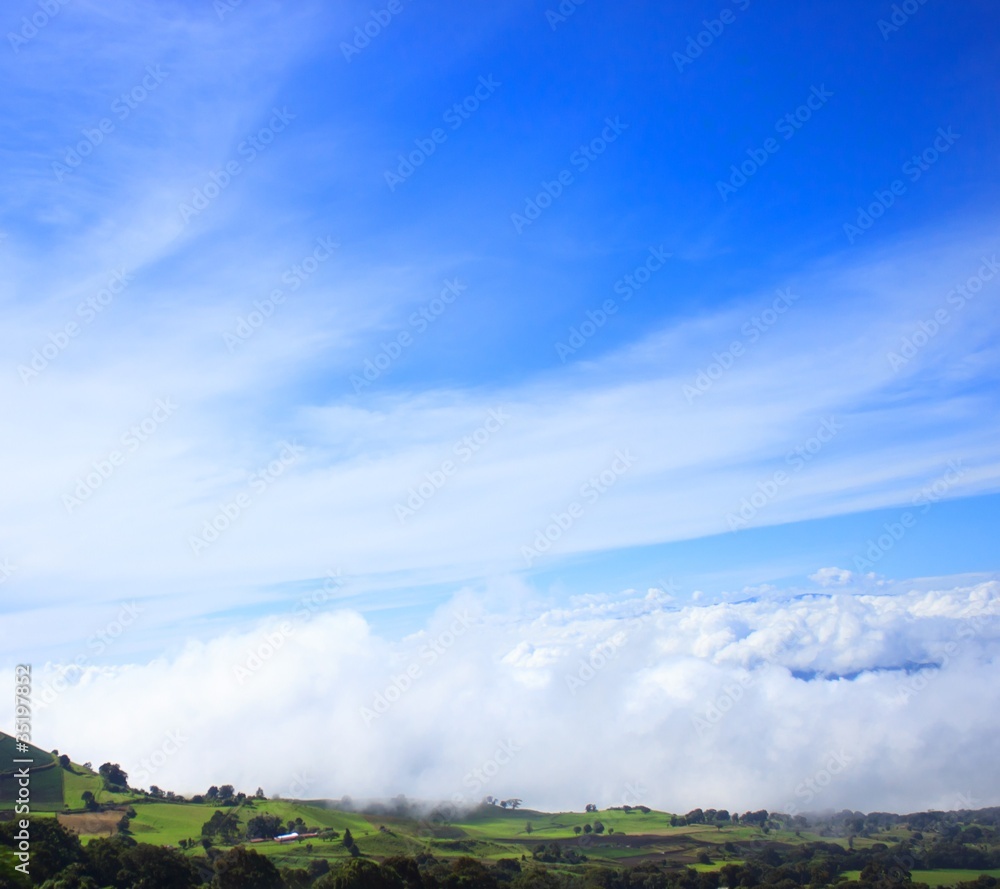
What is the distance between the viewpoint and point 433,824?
563 feet

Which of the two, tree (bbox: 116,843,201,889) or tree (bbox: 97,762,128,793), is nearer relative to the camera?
tree (bbox: 116,843,201,889)

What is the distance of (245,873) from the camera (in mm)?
67750

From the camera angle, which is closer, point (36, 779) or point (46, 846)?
point (46, 846)

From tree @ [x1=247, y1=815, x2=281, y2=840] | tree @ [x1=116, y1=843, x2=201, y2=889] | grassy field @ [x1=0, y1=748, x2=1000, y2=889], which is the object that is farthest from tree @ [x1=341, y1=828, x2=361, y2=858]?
tree @ [x1=116, y1=843, x2=201, y2=889]

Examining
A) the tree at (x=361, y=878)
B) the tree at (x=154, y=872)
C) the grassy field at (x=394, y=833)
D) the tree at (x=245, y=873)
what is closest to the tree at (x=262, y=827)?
the grassy field at (x=394, y=833)

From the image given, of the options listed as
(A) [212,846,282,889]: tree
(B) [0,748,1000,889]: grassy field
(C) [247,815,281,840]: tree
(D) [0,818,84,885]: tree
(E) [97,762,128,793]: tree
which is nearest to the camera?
(D) [0,818,84,885]: tree

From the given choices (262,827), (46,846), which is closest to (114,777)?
(262,827)

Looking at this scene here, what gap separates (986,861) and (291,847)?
146614 millimetres

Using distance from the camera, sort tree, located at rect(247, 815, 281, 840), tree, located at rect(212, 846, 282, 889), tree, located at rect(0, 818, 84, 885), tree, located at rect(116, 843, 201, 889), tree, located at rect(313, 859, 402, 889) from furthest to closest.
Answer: tree, located at rect(247, 815, 281, 840) < tree, located at rect(212, 846, 282, 889) < tree, located at rect(116, 843, 201, 889) < tree, located at rect(313, 859, 402, 889) < tree, located at rect(0, 818, 84, 885)

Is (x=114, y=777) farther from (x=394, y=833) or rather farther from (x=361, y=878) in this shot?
(x=361, y=878)

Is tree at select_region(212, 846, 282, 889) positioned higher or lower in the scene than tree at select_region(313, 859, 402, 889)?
lower

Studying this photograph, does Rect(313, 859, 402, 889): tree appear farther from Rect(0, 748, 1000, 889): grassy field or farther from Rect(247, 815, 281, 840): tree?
Rect(247, 815, 281, 840): tree

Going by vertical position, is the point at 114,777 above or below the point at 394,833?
above

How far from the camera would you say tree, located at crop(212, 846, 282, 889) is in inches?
2635
